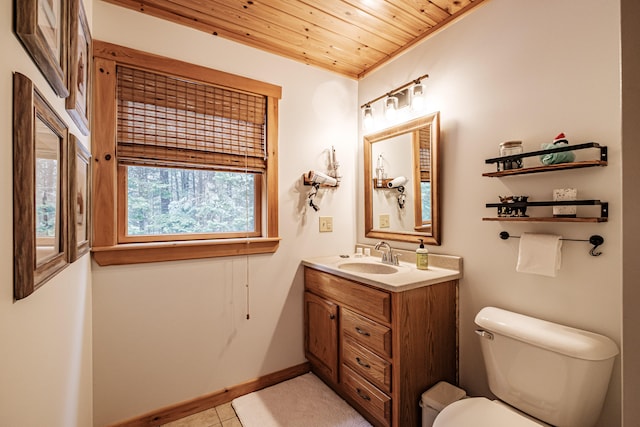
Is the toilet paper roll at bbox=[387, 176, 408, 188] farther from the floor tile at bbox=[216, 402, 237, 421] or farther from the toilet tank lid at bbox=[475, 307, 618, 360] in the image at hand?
the floor tile at bbox=[216, 402, 237, 421]

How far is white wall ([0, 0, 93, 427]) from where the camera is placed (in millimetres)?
579

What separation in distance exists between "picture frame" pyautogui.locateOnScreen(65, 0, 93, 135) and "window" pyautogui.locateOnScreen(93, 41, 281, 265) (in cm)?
19

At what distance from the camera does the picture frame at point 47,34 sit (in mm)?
611

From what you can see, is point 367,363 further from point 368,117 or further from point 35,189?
point 368,117

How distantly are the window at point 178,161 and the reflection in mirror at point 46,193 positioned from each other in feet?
2.72

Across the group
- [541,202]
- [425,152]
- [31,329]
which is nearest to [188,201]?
[31,329]

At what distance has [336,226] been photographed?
2471 mm

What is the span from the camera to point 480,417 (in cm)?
118

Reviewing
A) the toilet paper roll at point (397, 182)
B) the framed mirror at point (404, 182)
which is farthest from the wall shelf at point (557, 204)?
the toilet paper roll at point (397, 182)

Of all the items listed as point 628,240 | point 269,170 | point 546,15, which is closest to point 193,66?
point 269,170

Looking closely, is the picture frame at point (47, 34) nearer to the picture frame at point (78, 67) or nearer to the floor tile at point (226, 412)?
the picture frame at point (78, 67)

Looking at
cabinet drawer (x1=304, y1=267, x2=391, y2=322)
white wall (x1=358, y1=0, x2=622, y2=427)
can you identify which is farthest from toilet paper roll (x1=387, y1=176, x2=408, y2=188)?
cabinet drawer (x1=304, y1=267, x2=391, y2=322)

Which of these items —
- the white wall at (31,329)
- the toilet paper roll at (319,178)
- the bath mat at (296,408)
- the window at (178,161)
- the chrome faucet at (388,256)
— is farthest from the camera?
the toilet paper roll at (319,178)

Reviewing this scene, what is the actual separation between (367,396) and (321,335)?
517mm
